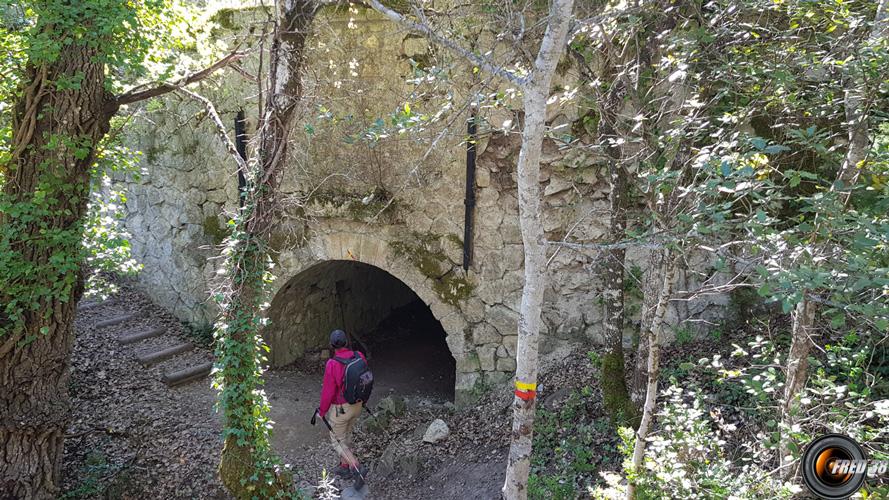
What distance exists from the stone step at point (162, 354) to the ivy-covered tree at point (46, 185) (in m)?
2.21

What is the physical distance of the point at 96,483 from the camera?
529 cm

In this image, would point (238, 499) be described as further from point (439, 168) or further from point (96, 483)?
point (439, 168)

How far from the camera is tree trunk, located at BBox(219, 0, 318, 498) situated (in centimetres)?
464

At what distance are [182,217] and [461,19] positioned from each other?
478cm

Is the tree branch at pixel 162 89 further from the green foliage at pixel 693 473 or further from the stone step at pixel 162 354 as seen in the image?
the green foliage at pixel 693 473

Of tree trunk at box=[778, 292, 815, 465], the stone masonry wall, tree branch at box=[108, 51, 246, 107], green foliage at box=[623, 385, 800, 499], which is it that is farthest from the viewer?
the stone masonry wall

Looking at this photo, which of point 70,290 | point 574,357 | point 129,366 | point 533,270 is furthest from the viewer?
point 129,366

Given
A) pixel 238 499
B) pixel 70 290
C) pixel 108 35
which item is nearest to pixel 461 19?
pixel 108 35

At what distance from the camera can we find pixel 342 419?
5.96 m

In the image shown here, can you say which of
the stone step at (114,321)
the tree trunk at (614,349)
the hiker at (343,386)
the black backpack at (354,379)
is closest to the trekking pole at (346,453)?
the hiker at (343,386)

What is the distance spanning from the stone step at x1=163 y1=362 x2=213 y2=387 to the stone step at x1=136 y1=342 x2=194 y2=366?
33 cm

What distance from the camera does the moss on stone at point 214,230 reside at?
7.81m
